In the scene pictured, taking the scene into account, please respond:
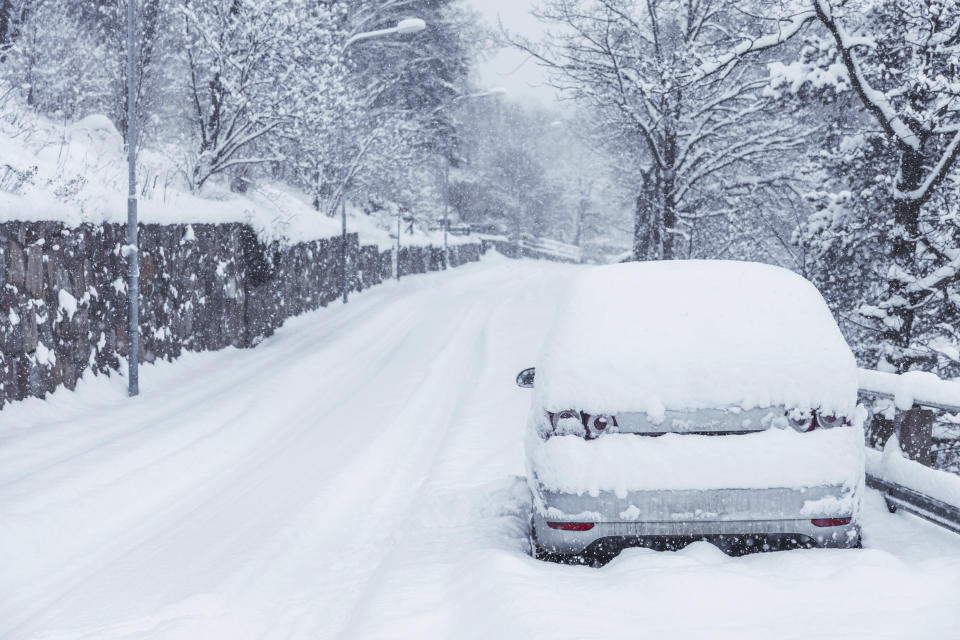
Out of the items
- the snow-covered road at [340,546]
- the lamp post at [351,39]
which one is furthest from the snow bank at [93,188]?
the snow-covered road at [340,546]

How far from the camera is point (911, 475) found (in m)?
5.30

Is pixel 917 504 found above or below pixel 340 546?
above

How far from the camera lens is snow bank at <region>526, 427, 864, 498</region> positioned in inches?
163

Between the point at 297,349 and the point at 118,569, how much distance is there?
10.6m

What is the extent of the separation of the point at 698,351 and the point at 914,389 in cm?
198

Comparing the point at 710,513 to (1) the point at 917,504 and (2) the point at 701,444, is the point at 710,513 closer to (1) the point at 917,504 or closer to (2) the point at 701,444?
(2) the point at 701,444

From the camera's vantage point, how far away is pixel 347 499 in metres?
6.56

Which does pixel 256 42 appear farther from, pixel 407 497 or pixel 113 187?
pixel 407 497

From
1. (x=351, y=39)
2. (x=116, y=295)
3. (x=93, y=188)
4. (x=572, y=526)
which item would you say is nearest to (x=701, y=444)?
(x=572, y=526)

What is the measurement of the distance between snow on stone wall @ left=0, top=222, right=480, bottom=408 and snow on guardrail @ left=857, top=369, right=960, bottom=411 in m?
8.16

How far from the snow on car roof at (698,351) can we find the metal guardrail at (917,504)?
125cm

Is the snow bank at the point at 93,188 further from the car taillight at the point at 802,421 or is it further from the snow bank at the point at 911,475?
the snow bank at the point at 911,475

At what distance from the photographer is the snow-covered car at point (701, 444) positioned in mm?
4164

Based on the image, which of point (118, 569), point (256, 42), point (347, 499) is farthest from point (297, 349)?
point (118, 569)
